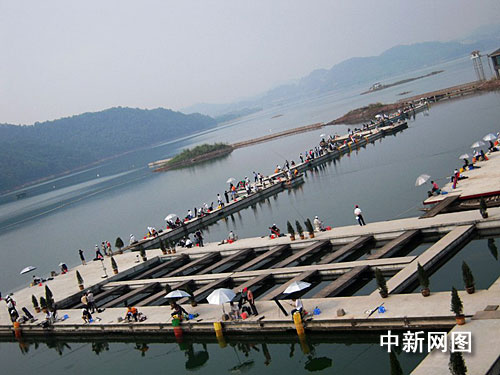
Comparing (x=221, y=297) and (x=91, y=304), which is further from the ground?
(x=221, y=297)

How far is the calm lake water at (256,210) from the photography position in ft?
87.3

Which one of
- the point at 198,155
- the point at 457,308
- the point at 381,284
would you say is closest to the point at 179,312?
the point at 381,284

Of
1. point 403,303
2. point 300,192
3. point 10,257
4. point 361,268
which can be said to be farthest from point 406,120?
point 403,303

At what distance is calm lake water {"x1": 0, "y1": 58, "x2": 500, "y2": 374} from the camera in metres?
26.6

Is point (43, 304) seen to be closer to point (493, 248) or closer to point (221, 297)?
point (221, 297)

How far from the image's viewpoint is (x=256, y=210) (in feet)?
209

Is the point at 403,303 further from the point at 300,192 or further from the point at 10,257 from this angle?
the point at 10,257

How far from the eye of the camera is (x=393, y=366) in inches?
736

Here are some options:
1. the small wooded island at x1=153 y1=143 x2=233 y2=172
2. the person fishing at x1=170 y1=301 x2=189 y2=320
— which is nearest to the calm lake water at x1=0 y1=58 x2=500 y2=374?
the person fishing at x1=170 y1=301 x2=189 y2=320

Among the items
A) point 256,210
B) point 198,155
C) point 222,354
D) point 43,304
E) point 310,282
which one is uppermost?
point 198,155

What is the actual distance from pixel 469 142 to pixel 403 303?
4587 cm

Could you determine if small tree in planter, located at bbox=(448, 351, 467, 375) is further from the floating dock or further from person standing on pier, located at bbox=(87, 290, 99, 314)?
the floating dock

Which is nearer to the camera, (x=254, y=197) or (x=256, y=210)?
(x=256, y=210)

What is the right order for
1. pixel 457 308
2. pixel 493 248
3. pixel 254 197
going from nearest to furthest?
pixel 457 308, pixel 493 248, pixel 254 197
